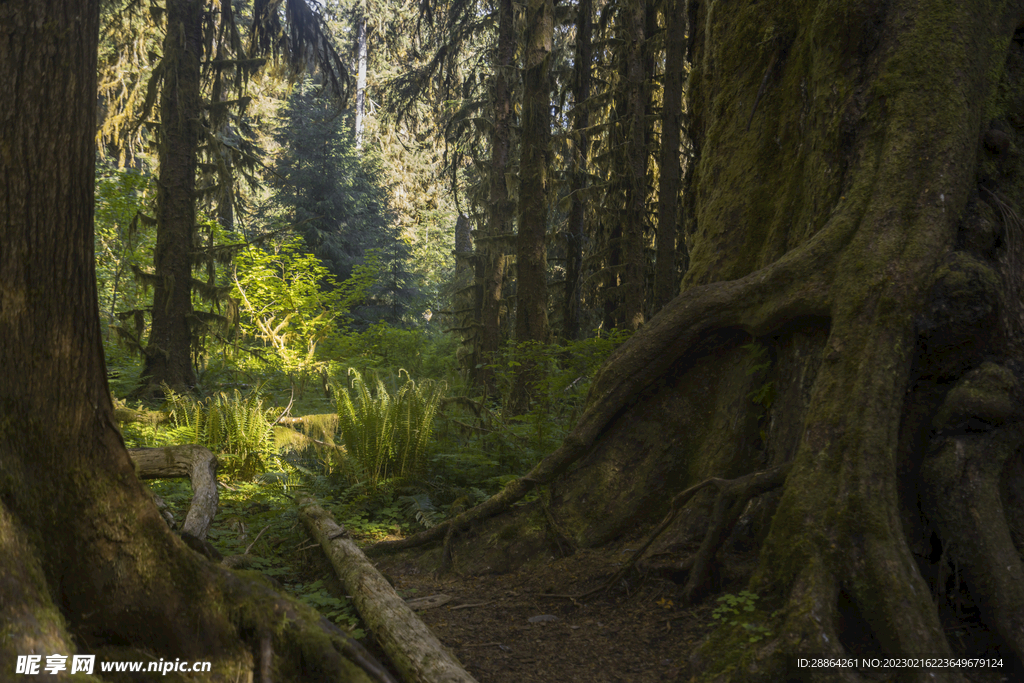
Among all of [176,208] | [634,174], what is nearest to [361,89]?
[176,208]

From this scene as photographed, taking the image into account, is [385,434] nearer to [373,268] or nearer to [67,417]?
[67,417]

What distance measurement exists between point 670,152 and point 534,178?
97.2 inches

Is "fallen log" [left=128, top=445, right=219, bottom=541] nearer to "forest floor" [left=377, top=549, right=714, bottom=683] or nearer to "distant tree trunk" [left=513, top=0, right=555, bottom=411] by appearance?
"forest floor" [left=377, top=549, right=714, bottom=683]

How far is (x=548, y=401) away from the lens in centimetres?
711

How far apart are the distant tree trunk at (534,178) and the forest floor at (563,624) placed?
620 centimetres

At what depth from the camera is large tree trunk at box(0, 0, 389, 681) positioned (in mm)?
2010

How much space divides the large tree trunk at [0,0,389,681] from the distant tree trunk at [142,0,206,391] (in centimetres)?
854

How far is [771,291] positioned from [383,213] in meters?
24.5

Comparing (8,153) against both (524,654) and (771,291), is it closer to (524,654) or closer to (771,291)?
(524,654)

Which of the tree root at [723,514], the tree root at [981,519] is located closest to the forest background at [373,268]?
the tree root at [723,514]

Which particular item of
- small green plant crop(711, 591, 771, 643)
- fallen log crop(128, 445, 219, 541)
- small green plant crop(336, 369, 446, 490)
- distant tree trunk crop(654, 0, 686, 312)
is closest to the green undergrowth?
Answer: small green plant crop(336, 369, 446, 490)

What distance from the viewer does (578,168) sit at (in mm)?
13367

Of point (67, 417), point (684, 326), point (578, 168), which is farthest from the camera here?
point (578, 168)

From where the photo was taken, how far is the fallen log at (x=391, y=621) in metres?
2.69
